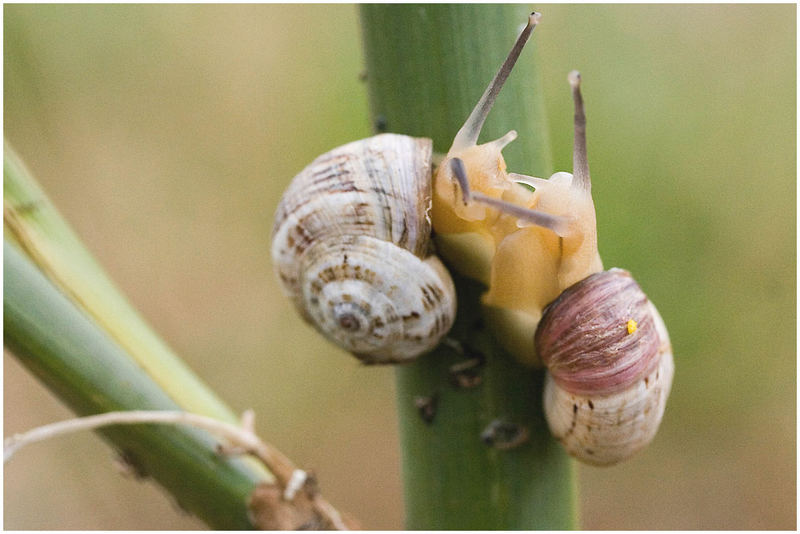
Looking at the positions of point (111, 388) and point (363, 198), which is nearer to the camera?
point (111, 388)

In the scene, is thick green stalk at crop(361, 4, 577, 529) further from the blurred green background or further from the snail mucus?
the blurred green background

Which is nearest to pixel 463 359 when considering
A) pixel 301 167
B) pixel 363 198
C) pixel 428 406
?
pixel 428 406

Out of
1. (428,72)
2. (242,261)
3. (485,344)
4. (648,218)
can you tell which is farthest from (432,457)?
(242,261)

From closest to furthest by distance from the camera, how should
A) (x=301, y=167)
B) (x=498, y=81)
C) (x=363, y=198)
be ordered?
(x=498, y=81)
(x=363, y=198)
(x=301, y=167)

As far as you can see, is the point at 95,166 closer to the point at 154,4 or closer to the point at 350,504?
the point at 154,4

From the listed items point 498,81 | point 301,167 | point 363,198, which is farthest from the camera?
point 301,167

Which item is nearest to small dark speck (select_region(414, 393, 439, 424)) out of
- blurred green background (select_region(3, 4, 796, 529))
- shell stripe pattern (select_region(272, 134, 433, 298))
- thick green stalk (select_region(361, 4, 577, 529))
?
thick green stalk (select_region(361, 4, 577, 529))

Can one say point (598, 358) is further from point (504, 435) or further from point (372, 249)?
point (372, 249)
